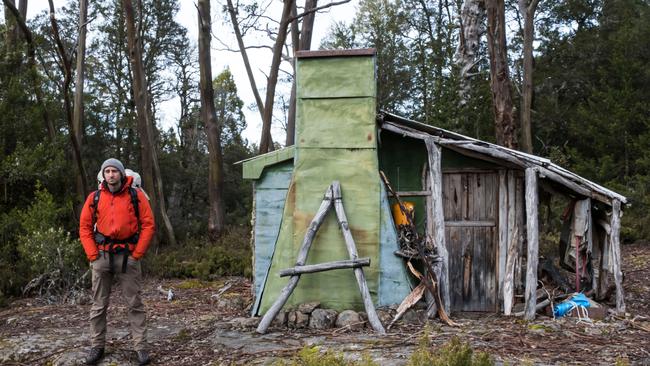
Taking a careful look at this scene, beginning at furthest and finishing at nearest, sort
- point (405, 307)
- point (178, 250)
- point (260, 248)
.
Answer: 1. point (178, 250)
2. point (260, 248)
3. point (405, 307)

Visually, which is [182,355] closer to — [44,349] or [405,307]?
[44,349]

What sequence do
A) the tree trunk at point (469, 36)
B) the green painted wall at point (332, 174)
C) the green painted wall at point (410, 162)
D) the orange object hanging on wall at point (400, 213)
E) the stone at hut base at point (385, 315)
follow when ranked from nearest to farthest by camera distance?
the stone at hut base at point (385, 315) → the green painted wall at point (332, 174) → the orange object hanging on wall at point (400, 213) → the green painted wall at point (410, 162) → the tree trunk at point (469, 36)

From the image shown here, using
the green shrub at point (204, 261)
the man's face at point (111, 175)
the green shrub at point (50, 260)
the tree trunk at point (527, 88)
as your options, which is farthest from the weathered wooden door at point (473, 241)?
the tree trunk at point (527, 88)

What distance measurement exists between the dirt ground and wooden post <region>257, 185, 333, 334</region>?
189 millimetres

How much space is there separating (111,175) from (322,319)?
3346 mm

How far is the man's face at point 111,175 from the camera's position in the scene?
636 cm

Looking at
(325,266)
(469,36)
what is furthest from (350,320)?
(469,36)

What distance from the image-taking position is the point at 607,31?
935 inches

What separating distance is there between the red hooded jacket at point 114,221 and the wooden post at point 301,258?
2.06 m

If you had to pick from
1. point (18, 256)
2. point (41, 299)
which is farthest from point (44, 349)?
point (18, 256)

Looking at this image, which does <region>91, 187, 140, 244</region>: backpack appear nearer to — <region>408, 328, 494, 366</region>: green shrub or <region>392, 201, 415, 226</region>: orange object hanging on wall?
<region>408, 328, 494, 366</region>: green shrub

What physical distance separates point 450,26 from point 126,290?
16.4 m

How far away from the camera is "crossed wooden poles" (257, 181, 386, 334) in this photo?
7.80 metres

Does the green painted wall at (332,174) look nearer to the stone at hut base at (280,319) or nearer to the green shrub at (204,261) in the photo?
the stone at hut base at (280,319)
